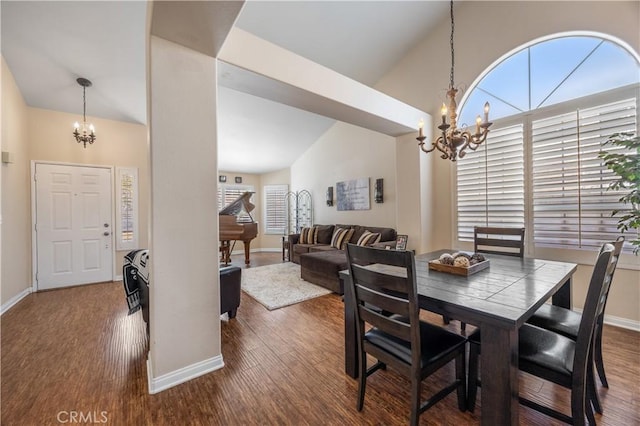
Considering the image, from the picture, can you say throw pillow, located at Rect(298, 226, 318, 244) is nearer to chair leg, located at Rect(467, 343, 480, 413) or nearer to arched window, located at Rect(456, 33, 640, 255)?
arched window, located at Rect(456, 33, 640, 255)

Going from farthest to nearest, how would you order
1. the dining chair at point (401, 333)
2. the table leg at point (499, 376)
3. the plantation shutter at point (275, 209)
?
the plantation shutter at point (275, 209)
the dining chair at point (401, 333)
the table leg at point (499, 376)

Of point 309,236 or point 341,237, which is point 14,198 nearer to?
point 309,236

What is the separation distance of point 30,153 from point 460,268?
19.7 feet

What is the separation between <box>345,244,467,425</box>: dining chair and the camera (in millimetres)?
1269

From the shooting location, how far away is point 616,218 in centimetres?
256

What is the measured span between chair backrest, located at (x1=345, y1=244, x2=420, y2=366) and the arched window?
279 centimetres

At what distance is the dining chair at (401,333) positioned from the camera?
127 cm

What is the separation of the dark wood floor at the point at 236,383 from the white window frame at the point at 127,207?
194 cm

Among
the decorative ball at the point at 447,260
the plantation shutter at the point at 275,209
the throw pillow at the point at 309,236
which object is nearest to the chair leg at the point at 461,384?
the decorative ball at the point at 447,260

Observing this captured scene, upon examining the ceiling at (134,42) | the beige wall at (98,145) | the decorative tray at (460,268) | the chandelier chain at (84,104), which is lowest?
the decorative tray at (460,268)

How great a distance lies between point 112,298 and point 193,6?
3961 millimetres

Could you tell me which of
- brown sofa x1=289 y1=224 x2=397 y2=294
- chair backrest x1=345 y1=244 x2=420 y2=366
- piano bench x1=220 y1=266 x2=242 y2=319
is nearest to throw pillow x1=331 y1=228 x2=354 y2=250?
brown sofa x1=289 y1=224 x2=397 y2=294

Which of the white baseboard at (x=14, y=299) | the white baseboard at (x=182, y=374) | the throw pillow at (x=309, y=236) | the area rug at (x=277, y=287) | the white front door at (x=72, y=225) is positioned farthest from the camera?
the throw pillow at (x=309, y=236)

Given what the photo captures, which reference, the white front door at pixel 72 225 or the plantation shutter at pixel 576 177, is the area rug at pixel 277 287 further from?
the plantation shutter at pixel 576 177
